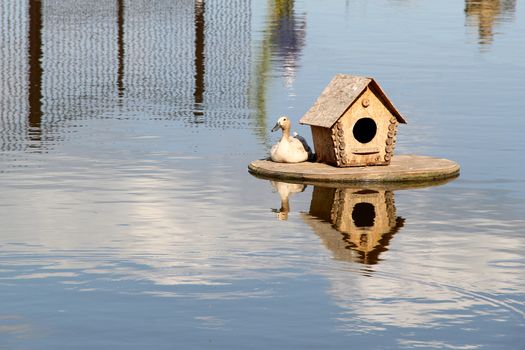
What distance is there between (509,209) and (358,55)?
20.5 meters

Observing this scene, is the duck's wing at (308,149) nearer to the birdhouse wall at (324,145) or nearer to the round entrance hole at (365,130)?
the birdhouse wall at (324,145)

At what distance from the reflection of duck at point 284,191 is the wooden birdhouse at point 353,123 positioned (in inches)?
44.0

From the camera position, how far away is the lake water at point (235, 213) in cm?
1487

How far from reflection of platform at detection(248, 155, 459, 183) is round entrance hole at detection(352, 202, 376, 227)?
5.63 feet

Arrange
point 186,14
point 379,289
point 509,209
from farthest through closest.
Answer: point 186,14 < point 509,209 < point 379,289

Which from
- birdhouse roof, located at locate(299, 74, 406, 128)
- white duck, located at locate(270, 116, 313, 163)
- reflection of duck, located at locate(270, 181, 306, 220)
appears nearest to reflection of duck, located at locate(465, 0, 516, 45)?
birdhouse roof, located at locate(299, 74, 406, 128)

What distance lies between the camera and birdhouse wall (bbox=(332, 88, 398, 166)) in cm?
2389

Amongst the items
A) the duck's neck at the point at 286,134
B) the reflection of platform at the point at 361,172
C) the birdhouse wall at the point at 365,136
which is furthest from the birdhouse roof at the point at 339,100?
the reflection of platform at the point at 361,172

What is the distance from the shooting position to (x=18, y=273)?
16.6 m

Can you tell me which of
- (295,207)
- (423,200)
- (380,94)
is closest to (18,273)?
(295,207)

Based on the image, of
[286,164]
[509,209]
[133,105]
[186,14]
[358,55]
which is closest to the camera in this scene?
[509,209]

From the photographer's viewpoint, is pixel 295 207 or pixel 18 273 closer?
pixel 18 273

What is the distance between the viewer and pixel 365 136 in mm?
24391

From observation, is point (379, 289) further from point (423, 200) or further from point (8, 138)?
point (8, 138)
